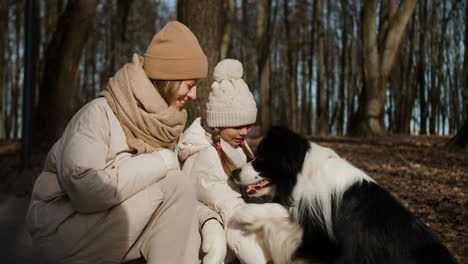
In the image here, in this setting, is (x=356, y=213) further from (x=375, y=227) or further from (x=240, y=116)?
(x=240, y=116)

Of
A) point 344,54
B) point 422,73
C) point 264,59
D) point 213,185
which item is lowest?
point 213,185

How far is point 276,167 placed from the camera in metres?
2.94

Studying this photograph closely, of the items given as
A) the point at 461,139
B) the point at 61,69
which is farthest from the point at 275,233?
the point at 61,69

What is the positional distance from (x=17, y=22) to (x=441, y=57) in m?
26.5

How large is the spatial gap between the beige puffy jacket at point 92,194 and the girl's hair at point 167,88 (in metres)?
0.43

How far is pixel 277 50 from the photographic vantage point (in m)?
32.8

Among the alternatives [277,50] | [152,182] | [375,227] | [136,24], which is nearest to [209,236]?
[152,182]

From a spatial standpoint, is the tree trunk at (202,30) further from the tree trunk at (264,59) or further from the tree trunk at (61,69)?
the tree trunk at (264,59)

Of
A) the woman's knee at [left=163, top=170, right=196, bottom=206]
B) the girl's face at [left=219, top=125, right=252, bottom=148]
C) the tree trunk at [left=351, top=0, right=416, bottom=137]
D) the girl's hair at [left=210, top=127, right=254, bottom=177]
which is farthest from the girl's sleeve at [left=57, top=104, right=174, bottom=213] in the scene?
the tree trunk at [left=351, top=0, right=416, bottom=137]

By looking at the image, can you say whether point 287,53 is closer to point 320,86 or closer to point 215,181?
point 320,86

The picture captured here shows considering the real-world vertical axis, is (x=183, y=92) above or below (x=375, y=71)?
below

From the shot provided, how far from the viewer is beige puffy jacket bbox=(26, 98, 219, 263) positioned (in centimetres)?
233

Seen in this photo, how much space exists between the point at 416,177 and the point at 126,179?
17.6ft

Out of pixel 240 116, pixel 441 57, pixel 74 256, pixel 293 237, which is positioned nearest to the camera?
pixel 74 256
